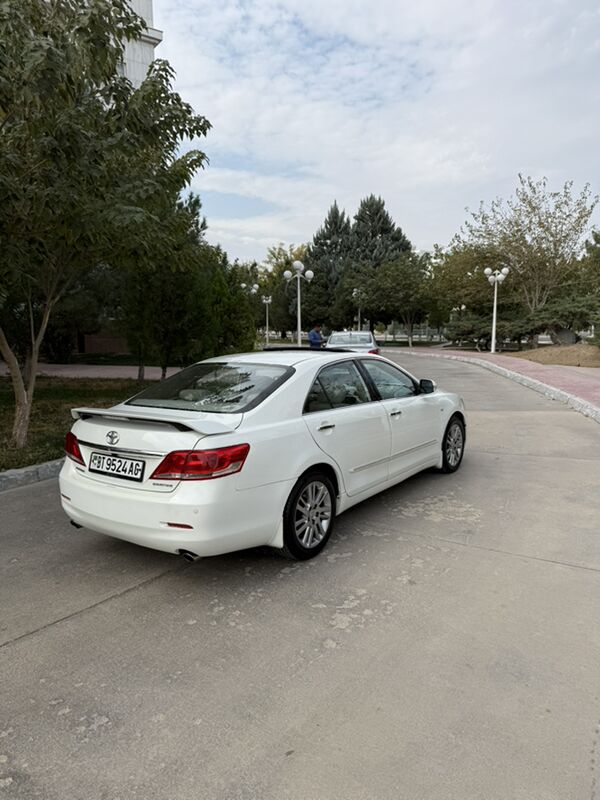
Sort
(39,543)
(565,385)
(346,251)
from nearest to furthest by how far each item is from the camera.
Answer: (39,543) → (565,385) → (346,251)

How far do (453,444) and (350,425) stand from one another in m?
2.31

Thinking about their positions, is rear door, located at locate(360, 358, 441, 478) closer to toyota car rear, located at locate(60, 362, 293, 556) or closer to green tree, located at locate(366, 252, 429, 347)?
toyota car rear, located at locate(60, 362, 293, 556)

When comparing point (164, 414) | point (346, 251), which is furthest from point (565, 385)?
point (346, 251)

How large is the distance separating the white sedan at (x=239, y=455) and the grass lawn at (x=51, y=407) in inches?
123

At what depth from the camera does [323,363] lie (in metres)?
4.56

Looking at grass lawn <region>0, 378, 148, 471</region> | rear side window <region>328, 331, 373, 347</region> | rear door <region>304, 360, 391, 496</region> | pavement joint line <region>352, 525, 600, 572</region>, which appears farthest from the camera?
rear side window <region>328, 331, 373, 347</region>

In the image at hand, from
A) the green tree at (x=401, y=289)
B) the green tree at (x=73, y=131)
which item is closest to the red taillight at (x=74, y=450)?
the green tree at (x=73, y=131)

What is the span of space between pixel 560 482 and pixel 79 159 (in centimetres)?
579

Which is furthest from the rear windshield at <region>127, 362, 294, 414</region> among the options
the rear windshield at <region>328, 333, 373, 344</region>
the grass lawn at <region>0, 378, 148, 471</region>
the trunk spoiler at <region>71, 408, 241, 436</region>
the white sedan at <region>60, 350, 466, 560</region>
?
the rear windshield at <region>328, 333, 373, 344</region>

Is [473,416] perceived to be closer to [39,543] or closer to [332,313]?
[39,543]

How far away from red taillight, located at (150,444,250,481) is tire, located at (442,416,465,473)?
3224 millimetres

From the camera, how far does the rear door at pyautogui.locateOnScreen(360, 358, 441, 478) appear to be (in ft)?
16.6

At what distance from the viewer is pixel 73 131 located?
5254mm

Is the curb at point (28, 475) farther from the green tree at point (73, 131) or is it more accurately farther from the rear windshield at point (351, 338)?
the rear windshield at point (351, 338)
